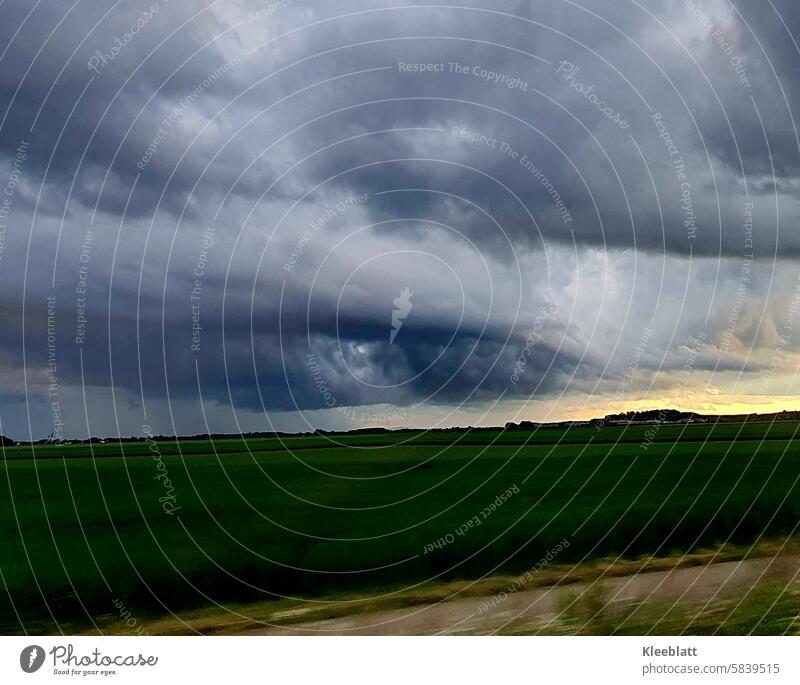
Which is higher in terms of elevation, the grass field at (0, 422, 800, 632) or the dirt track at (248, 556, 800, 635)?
the grass field at (0, 422, 800, 632)

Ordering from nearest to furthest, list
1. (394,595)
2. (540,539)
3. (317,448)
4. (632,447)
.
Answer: (394,595)
(540,539)
(317,448)
(632,447)

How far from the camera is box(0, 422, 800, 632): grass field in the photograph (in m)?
15.7

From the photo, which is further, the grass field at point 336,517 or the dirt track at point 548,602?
the grass field at point 336,517

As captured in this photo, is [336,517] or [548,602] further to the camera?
[336,517]

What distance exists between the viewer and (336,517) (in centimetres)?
1914

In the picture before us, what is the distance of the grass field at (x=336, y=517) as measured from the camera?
15680 millimetres

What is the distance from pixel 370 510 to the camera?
19.6 metres

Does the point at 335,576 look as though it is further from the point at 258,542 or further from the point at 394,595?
the point at 258,542

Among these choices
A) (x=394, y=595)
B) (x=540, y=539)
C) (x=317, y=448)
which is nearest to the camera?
(x=394, y=595)

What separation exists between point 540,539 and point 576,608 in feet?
13.4

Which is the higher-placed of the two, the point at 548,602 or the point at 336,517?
the point at 336,517
